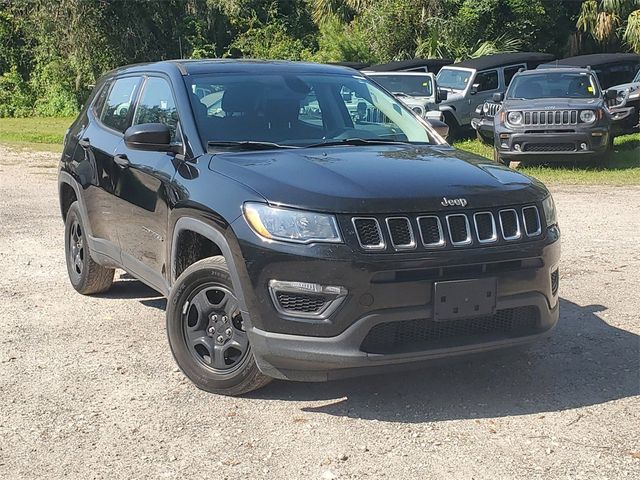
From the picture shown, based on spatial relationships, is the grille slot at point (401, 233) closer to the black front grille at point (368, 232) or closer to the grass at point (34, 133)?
the black front grille at point (368, 232)

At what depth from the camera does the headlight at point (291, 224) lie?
4199 millimetres

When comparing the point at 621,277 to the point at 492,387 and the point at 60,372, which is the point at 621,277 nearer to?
the point at 492,387

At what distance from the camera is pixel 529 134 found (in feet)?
50.1

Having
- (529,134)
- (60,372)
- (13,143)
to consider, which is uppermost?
(60,372)

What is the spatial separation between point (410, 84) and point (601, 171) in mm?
5491

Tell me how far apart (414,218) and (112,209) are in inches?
99.7

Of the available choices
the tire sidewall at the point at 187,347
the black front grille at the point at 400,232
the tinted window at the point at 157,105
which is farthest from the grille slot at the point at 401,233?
the tinted window at the point at 157,105

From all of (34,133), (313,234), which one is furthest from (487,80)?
(313,234)

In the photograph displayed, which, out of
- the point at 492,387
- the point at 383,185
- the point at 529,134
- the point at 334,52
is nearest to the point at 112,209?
the point at 383,185

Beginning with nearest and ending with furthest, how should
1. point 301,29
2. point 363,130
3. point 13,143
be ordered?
point 363,130
point 13,143
point 301,29

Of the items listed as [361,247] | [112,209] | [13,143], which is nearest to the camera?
[361,247]

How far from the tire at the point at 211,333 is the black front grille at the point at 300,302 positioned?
1.26 feet

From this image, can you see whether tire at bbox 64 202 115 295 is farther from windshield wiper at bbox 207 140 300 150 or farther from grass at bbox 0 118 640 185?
grass at bbox 0 118 640 185

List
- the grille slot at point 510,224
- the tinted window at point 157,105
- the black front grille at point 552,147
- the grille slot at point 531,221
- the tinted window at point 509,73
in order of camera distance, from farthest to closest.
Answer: the tinted window at point 509,73, the black front grille at point 552,147, the tinted window at point 157,105, the grille slot at point 531,221, the grille slot at point 510,224
